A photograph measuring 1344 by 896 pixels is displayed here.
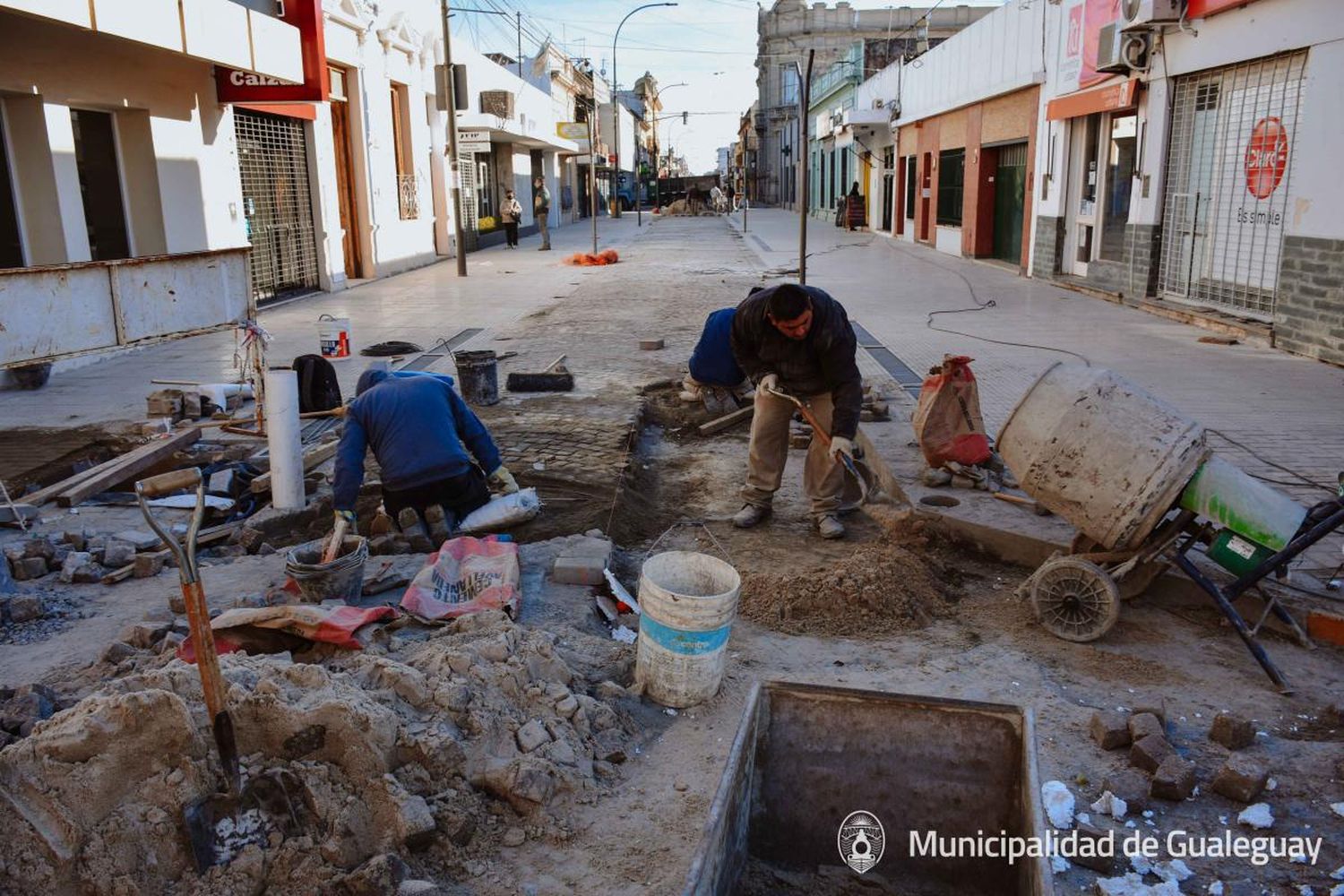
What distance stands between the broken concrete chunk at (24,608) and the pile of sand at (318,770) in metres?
1.78

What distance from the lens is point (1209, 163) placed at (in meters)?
12.1

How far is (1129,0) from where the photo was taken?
12.8 metres

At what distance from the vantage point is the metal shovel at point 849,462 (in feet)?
18.8

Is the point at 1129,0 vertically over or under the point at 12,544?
over

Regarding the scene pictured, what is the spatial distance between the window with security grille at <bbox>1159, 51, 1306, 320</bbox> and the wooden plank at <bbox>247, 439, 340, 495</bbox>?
9531 mm

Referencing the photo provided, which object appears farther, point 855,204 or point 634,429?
point 855,204

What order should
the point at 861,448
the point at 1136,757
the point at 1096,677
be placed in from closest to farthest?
the point at 1136,757, the point at 1096,677, the point at 861,448

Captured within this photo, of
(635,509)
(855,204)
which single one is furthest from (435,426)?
(855,204)

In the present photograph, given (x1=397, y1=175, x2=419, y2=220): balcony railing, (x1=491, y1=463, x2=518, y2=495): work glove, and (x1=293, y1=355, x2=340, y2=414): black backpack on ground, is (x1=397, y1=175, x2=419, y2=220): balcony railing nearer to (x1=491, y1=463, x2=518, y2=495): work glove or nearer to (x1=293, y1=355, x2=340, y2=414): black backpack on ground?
(x1=293, y1=355, x2=340, y2=414): black backpack on ground

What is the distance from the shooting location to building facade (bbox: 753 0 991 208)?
53656mm

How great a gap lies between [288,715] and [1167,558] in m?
3.51

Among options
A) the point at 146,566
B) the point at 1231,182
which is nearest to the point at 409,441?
the point at 146,566

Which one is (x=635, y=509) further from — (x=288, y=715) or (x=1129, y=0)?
(x=1129, y=0)

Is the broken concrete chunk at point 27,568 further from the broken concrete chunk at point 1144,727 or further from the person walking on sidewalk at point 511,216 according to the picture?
the person walking on sidewalk at point 511,216
